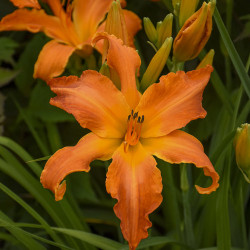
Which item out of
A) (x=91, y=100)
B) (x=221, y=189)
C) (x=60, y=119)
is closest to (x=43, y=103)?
(x=60, y=119)

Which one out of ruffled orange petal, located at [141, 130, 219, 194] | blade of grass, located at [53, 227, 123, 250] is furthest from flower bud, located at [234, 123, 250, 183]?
blade of grass, located at [53, 227, 123, 250]

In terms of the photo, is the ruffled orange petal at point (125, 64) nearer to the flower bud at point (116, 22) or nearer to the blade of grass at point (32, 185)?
the flower bud at point (116, 22)

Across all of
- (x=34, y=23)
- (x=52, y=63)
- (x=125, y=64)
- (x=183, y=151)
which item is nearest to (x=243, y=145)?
(x=183, y=151)

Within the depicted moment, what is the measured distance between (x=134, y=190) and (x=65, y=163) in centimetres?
11

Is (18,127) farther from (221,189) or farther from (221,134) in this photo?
(221,189)

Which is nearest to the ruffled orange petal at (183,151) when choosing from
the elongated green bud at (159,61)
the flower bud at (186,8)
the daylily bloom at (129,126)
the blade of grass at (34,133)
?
the daylily bloom at (129,126)

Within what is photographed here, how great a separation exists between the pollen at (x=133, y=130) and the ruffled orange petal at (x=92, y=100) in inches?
0.9

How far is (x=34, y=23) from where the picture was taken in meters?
1.04

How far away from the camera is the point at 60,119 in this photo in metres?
1.08

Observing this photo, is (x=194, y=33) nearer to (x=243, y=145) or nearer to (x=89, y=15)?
(x=243, y=145)

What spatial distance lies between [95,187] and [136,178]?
0.61 m

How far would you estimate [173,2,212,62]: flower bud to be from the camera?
765mm

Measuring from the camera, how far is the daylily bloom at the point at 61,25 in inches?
38.8

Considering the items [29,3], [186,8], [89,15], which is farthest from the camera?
[89,15]
